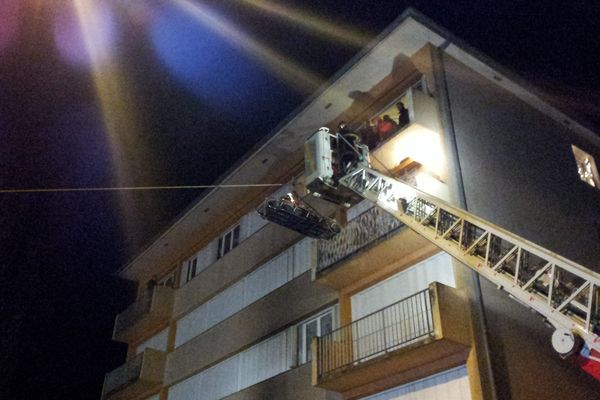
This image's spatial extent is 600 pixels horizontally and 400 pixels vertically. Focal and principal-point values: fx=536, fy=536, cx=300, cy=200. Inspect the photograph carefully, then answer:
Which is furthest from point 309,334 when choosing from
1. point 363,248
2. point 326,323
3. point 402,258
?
point 402,258

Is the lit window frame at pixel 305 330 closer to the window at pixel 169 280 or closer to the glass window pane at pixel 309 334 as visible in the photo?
the glass window pane at pixel 309 334

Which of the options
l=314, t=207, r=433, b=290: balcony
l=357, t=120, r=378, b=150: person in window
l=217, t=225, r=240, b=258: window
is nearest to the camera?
l=314, t=207, r=433, b=290: balcony

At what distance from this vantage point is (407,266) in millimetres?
13242

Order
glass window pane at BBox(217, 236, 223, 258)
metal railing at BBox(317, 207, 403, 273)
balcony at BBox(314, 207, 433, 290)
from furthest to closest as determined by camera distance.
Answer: glass window pane at BBox(217, 236, 223, 258) → metal railing at BBox(317, 207, 403, 273) → balcony at BBox(314, 207, 433, 290)

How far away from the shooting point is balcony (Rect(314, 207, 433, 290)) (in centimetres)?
1284

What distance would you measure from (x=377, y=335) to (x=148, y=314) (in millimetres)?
14218

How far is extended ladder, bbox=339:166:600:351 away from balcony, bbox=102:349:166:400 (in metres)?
14.9

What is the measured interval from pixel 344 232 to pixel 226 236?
9.43m

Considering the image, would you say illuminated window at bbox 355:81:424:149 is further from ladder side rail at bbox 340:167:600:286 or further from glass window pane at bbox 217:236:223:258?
glass window pane at bbox 217:236:223:258

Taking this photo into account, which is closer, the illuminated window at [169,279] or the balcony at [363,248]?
the balcony at [363,248]

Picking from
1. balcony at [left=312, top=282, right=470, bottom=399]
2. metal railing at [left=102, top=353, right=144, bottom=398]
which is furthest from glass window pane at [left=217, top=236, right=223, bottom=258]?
balcony at [left=312, top=282, right=470, bottom=399]

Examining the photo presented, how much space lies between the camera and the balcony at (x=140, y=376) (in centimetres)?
2189

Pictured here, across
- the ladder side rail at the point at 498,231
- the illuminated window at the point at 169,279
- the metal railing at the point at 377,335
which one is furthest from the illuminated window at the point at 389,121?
the illuminated window at the point at 169,279

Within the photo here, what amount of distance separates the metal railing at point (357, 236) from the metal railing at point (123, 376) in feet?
37.3
